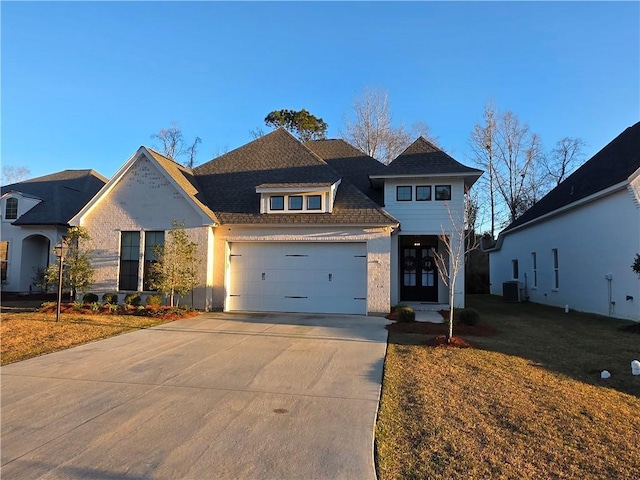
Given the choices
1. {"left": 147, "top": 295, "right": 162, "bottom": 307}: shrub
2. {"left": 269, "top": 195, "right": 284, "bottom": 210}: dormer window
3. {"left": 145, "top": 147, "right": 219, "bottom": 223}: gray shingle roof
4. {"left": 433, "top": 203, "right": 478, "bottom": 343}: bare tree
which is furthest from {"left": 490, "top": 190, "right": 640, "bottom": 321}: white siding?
{"left": 147, "top": 295, "right": 162, "bottom": 307}: shrub

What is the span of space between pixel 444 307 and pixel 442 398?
1066 cm

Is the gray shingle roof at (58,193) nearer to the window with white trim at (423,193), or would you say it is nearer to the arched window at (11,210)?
the arched window at (11,210)

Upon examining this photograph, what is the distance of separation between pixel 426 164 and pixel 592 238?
6941mm

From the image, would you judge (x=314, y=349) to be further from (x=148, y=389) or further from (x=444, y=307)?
(x=444, y=307)

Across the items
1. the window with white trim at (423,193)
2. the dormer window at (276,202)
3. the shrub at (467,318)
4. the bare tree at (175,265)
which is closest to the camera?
the shrub at (467,318)

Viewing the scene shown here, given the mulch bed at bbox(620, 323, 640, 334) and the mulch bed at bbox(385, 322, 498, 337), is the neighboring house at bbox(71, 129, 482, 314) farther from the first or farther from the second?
the mulch bed at bbox(620, 323, 640, 334)

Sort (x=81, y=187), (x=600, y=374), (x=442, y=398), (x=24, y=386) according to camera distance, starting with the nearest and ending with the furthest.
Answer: (x=442, y=398), (x=24, y=386), (x=600, y=374), (x=81, y=187)

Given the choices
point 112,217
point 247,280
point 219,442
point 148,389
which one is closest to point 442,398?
point 219,442

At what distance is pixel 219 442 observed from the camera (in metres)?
4.36

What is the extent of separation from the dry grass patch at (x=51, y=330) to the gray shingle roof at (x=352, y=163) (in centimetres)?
992

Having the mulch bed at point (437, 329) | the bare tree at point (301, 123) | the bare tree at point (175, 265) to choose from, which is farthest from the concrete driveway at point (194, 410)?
the bare tree at point (301, 123)

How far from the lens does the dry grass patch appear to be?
8.73m

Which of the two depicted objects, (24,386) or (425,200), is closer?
(24,386)

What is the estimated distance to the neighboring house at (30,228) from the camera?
2059 cm
